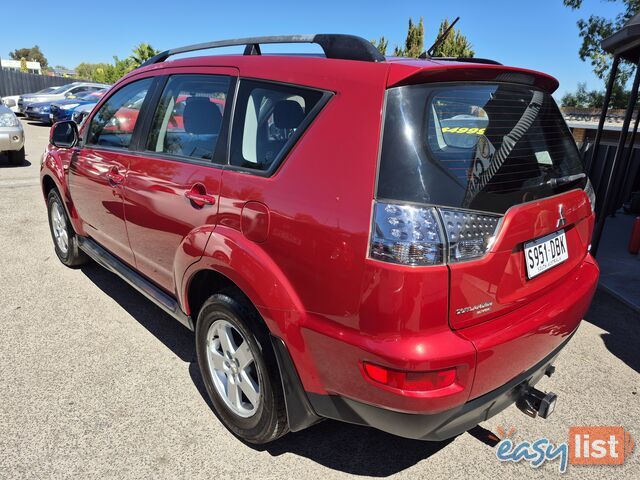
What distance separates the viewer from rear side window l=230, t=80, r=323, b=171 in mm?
2013

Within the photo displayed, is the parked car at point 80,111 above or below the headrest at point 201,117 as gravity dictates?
below

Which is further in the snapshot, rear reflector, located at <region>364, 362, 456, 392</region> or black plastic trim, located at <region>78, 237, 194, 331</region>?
black plastic trim, located at <region>78, 237, 194, 331</region>

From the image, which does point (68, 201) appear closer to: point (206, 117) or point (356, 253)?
point (206, 117)

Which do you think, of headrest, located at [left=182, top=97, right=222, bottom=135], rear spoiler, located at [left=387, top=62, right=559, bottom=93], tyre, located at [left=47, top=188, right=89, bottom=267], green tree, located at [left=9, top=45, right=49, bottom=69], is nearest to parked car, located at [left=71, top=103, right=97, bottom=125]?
tyre, located at [left=47, top=188, right=89, bottom=267]

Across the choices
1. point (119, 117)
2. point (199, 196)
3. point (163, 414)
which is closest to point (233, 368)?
point (163, 414)

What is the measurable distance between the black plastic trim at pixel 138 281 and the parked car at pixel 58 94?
1910 cm

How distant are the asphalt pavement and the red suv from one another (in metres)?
0.26

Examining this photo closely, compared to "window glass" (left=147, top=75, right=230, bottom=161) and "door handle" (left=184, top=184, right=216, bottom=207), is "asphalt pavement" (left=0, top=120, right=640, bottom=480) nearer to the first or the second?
"door handle" (left=184, top=184, right=216, bottom=207)

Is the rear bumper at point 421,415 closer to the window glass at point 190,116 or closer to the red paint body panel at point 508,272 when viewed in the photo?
the red paint body panel at point 508,272

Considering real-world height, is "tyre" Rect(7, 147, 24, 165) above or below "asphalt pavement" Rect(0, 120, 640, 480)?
above

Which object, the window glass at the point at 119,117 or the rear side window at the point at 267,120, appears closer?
the rear side window at the point at 267,120

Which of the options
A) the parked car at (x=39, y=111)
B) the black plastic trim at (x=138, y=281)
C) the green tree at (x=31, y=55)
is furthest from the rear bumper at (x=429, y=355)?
the green tree at (x=31, y=55)

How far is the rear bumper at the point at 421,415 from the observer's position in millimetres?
1762

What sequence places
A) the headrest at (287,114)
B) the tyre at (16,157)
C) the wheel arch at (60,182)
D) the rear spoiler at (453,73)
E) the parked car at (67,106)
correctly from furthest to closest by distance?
the parked car at (67,106) → the tyre at (16,157) → the wheel arch at (60,182) → the headrest at (287,114) → the rear spoiler at (453,73)
